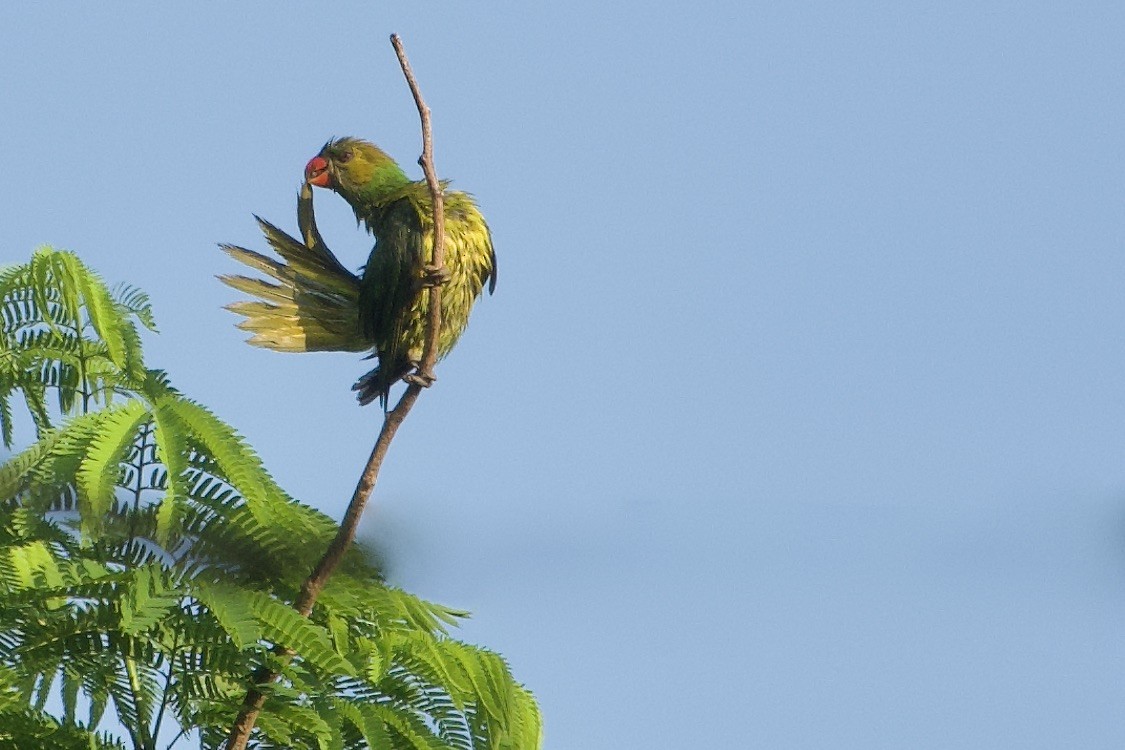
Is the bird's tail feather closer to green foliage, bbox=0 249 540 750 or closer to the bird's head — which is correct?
the bird's head

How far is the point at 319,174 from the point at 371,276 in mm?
809

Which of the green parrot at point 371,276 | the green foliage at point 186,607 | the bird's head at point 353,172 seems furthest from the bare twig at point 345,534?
the bird's head at point 353,172

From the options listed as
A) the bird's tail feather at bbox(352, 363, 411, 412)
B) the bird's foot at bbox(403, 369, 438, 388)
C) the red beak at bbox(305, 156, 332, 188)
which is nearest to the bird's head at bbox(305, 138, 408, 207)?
the red beak at bbox(305, 156, 332, 188)

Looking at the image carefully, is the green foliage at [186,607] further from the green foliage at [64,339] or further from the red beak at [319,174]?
the red beak at [319,174]

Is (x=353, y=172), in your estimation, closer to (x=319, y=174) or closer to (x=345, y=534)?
(x=319, y=174)

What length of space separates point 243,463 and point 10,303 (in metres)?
1.22

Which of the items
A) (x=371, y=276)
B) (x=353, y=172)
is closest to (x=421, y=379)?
(x=371, y=276)

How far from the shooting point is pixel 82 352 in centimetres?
496

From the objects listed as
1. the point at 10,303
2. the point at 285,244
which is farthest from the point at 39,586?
the point at 285,244

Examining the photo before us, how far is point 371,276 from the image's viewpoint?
22.8 feet

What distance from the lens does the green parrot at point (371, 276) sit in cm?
688

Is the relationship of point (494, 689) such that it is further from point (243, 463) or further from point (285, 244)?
point (285, 244)

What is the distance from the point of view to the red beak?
7.41 meters

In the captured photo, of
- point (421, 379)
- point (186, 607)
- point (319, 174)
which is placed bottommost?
point (186, 607)
